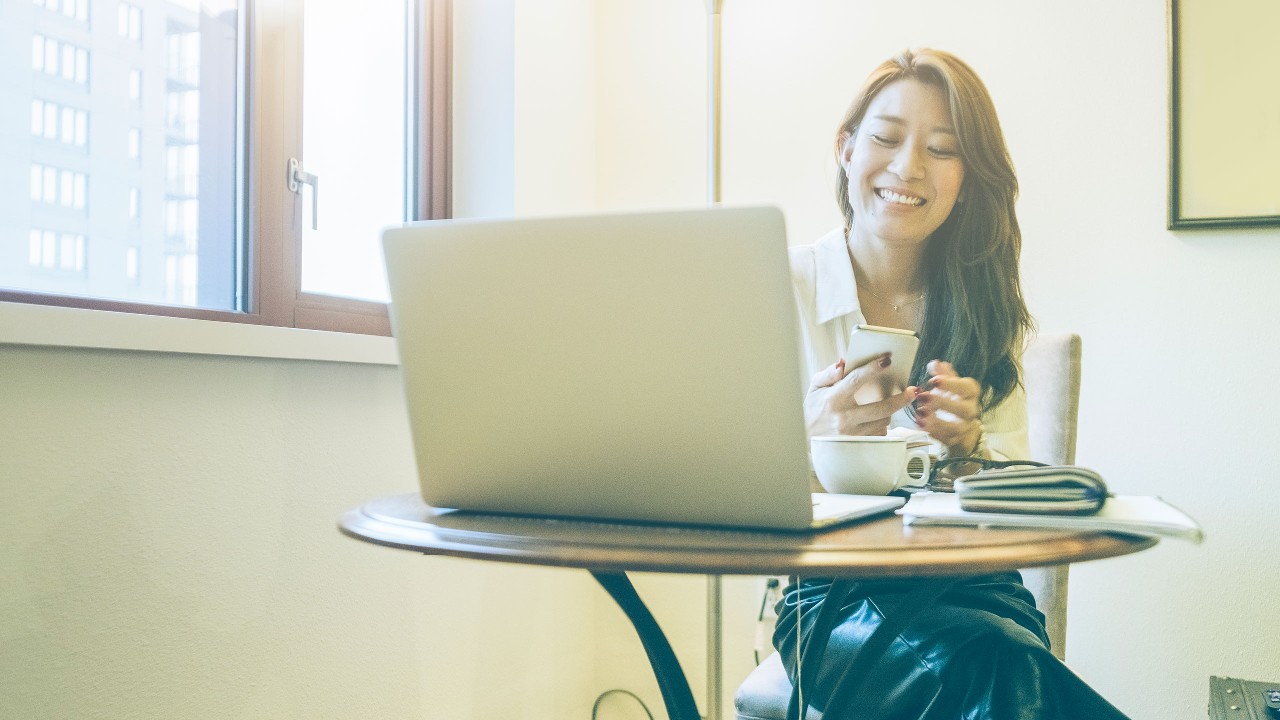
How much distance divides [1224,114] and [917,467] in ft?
3.82

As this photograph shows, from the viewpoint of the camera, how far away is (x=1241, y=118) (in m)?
1.75

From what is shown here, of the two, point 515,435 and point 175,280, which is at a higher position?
point 175,280

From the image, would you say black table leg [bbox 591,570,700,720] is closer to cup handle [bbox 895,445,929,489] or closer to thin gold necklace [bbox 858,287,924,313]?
cup handle [bbox 895,445,929,489]

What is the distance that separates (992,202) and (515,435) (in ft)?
3.31

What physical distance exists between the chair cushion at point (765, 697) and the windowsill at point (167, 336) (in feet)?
2.49

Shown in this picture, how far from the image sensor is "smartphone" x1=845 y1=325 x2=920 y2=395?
953mm

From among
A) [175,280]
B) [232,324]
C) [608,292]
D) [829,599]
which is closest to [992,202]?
[829,599]

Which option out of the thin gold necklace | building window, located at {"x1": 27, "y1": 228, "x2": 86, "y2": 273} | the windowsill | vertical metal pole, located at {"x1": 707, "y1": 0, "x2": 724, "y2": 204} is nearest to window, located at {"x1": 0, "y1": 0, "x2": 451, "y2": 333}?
building window, located at {"x1": 27, "y1": 228, "x2": 86, "y2": 273}

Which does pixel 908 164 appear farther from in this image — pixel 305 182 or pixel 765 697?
pixel 305 182

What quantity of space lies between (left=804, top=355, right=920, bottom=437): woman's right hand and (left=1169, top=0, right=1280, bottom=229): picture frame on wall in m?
1.08

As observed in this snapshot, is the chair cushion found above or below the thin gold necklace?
below

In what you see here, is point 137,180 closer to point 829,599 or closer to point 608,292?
point 608,292

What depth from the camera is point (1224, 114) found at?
1761 millimetres

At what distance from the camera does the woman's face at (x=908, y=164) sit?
1435 mm
